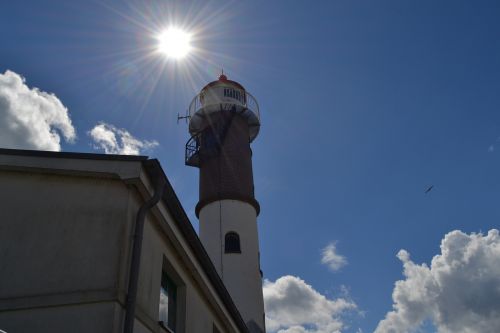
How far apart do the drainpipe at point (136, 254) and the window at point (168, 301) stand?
1793 millimetres

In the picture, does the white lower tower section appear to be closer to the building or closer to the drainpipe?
the building

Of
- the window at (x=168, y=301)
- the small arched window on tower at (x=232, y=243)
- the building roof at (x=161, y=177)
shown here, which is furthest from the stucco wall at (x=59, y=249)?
the small arched window on tower at (x=232, y=243)

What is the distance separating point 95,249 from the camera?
698 cm

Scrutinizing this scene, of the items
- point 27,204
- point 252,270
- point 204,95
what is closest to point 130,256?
point 27,204

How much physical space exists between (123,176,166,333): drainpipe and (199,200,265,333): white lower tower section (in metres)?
11.8

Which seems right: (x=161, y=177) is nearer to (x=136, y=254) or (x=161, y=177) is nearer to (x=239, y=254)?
(x=136, y=254)

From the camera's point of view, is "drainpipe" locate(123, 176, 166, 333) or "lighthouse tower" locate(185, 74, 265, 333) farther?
"lighthouse tower" locate(185, 74, 265, 333)

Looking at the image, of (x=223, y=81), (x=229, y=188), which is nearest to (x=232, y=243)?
(x=229, y=188)

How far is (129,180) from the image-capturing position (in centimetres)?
756

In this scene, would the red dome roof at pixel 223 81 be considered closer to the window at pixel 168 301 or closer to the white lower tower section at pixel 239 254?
the white lower tower section at pixel 239 254

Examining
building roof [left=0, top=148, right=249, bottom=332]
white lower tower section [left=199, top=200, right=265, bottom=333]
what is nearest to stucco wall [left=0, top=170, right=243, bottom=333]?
building roof [left=0, top=148, right=249, bottom=332]

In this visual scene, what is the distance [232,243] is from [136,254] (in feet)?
42.8

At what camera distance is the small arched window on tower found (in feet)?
64.7

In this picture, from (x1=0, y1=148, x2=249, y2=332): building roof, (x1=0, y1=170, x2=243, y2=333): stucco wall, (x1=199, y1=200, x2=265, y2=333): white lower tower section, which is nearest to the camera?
(x1=0, y1=170, x2=243, y2=333): stucco wall
